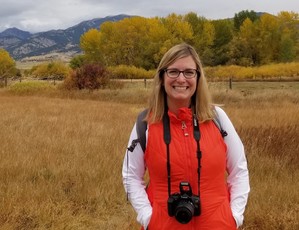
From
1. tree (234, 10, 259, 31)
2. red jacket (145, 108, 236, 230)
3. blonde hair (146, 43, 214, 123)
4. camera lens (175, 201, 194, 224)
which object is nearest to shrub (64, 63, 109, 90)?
blonde hair (146, 43, 214, 123)

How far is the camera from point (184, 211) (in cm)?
211

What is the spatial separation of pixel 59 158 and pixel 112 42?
55.2 m

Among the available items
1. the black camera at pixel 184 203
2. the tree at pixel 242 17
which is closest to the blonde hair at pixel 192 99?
the black camera at pixel 184 203

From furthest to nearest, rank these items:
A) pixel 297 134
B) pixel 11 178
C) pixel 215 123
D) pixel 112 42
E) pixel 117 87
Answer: pixel 112 42 → pixel 117 87 → pixel 297 134 → pixel 11 178 → pixel 215 123

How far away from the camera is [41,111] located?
47.6 ft

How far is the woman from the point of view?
2.17m

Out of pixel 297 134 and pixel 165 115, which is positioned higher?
pixel 165 115

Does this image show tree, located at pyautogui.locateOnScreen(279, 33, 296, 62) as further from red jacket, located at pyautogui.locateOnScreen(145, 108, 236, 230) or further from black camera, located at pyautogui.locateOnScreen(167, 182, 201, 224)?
black camera, located at pyautogui.locateOnScreen(167, 182, 201, 224)

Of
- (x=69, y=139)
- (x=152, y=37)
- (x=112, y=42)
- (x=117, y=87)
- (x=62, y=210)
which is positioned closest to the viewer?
(x=62, y=210)

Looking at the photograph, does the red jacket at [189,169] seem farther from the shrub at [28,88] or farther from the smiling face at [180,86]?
the shrub at [28,88]

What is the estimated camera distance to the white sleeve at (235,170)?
90.0 inches

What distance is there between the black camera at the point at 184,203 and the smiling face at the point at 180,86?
0.48 meters

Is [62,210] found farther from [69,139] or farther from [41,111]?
[41,111]

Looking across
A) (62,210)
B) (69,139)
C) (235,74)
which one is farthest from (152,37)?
(62,210)
